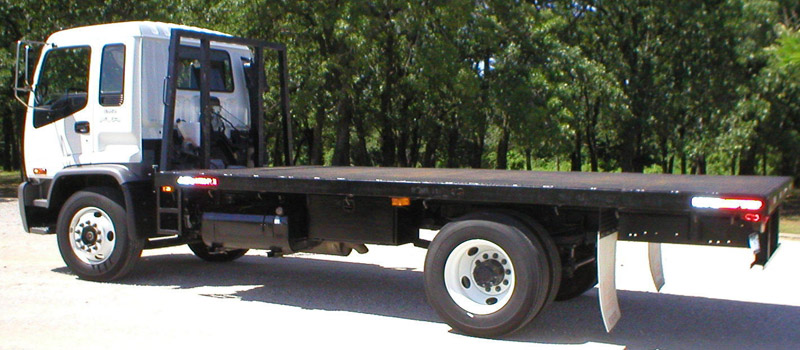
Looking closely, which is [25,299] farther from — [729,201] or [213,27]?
[213,27]

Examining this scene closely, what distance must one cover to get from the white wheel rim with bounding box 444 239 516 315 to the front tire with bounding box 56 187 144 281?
3.81 metres

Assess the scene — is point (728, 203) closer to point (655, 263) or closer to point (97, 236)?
point (655, 263)

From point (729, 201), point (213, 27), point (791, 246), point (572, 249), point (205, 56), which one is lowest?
point (791, 246)

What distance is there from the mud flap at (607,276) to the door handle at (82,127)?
582cm

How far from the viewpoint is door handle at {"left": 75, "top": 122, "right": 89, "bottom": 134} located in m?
9.16

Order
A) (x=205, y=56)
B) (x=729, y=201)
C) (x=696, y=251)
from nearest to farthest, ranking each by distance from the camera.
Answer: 1. (x=729, y=201)
2. (x=205, y=56)
3. (x=696, y=251)

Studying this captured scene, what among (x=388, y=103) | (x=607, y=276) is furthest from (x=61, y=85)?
(x=388, y=103)

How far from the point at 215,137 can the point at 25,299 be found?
8.89ft

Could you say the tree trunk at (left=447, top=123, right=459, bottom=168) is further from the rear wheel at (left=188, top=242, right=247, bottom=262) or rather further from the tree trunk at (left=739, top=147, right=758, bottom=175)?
the rear wheel at (left=188, top=242, right=247, bottom=262)

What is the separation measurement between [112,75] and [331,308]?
11.8 feet

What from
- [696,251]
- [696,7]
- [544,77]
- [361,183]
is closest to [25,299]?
[361,183]

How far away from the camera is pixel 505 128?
29.1 meters

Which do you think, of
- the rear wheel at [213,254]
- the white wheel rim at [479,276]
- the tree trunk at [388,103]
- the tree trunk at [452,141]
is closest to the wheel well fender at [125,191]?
the rear wheel at [213,254]

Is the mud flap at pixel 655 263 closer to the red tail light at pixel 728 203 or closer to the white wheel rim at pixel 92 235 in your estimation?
the red tail light at pixel 728 203
